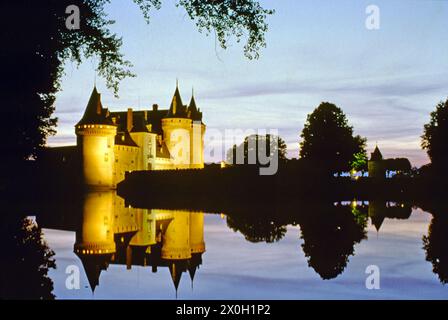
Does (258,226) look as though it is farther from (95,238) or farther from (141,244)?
(95,238)

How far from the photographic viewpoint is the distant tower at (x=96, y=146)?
56750 mm

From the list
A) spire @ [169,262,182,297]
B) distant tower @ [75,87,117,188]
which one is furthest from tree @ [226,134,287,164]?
spire @ [169,262,182,297]

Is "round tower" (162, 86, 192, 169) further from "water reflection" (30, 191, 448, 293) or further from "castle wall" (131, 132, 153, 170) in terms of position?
"water reflection" (30, 191, 448, 293)

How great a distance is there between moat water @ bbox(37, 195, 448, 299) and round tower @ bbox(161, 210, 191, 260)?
16 centimetres

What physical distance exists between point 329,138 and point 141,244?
148 ft

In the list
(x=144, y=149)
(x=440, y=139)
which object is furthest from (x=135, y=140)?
(x=440, y=139)

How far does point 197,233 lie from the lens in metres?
13.4

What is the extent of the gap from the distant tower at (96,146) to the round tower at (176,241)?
4213cm

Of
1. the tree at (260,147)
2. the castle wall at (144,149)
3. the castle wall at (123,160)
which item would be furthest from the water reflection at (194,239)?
the tree at (260,147)

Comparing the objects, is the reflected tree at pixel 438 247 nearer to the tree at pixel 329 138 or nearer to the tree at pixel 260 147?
the tree at pixel 329 138

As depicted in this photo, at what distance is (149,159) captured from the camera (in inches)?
2544

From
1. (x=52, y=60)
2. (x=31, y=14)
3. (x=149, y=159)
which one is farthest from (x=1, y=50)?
(x=149, y=159)
